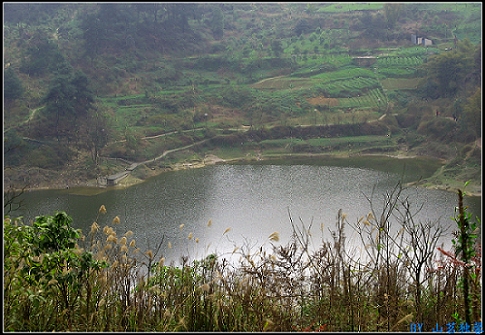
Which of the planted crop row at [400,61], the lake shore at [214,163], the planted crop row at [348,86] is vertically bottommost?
the lake shore at [214,163]

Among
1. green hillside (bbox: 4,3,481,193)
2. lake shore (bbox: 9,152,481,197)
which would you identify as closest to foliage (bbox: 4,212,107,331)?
lake shore (bbox: 9,152,481,197)

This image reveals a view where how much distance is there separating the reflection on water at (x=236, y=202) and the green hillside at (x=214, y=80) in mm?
2707

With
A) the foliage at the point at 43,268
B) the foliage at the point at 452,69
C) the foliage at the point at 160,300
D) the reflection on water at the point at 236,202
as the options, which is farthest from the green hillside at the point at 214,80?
the foliage at the point at 43,268

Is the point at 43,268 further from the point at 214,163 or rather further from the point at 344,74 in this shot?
the point at 344,74

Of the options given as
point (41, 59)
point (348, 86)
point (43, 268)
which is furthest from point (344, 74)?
point (43, 268)

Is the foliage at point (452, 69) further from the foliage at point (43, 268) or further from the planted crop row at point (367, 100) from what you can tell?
the foliage at point (43, 268)

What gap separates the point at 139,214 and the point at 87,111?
8.84 metres

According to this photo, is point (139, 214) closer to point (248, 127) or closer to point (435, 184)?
point (435, 184)

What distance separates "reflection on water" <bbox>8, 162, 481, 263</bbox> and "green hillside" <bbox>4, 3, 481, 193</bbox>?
271 cm

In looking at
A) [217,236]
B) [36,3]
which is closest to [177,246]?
[217,236]

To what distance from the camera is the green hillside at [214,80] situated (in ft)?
69.1

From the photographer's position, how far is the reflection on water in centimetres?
1185

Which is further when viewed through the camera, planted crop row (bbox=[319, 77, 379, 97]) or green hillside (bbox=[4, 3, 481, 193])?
planted crop row (bbox=[319, 77, 379, 97])

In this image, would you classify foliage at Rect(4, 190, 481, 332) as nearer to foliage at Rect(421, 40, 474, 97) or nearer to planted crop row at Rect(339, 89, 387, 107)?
foliage at Rect(421, 40, 474, 97)
